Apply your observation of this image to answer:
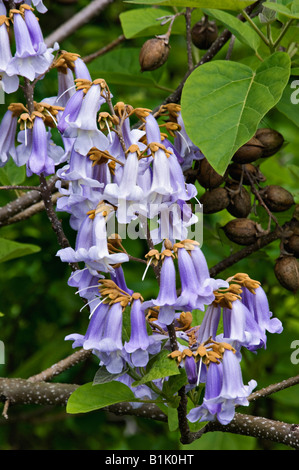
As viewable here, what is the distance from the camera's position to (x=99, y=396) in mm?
1629

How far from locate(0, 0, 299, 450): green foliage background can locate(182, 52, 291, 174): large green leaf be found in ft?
2.53

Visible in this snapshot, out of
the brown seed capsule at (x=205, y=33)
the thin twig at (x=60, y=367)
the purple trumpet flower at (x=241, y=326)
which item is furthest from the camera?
the brown seed capsule at (x=205, y=33)

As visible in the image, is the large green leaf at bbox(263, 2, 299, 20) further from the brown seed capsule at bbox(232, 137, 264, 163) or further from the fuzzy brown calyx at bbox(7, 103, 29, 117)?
the fuzzy brown calyx at bbox(7, 103, 29, 117)

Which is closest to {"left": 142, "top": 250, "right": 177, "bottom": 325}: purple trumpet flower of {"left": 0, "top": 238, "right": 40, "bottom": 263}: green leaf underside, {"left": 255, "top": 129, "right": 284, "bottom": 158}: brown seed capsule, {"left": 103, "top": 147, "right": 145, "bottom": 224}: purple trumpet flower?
{"left": 103, "top": 147, "right": 145, "bottom": 224}: purple trumpet flower

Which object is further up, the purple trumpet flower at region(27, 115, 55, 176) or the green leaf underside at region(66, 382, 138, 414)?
the purple trumpet flower at region(27, 115, 55, 176)

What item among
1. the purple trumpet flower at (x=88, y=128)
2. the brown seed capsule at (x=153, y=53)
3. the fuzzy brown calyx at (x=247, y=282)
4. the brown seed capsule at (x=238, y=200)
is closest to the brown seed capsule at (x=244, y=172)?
the brown seed capsule at (x=238, y=200)

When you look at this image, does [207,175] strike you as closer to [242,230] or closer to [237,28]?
[242,230]

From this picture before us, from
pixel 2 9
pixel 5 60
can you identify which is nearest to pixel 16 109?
pixel 5 60

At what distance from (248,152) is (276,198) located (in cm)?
21

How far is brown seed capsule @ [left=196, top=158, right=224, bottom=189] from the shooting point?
195cm

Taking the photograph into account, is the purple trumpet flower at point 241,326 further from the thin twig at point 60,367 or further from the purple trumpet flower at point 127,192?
the thin twig at point 60,367

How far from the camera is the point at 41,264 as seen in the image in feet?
10.9

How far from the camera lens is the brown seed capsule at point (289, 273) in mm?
2006

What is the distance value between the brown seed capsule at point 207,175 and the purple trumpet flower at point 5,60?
0.58m
